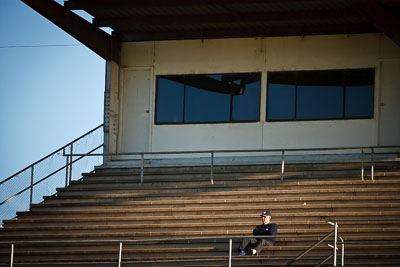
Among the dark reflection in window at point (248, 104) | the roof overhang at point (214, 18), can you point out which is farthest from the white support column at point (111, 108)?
the dark reflection in window at point (248, 104)

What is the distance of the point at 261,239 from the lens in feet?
66.2

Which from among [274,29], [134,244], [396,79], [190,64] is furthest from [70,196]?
[396,79]

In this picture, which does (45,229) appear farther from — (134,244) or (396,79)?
(396,79)

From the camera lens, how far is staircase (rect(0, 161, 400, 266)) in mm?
20500

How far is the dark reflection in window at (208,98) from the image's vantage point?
25.5m

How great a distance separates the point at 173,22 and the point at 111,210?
4.97m

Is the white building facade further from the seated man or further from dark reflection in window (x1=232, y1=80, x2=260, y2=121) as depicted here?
the seated man

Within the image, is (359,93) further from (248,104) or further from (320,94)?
(248,104)

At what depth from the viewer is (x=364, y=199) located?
21.8 meters

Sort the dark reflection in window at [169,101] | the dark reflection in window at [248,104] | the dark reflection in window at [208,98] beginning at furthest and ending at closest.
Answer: the dark reflection in window at [169,101] → the dark reflection in window at [208,98] → the dark reflection in window at [248,104]

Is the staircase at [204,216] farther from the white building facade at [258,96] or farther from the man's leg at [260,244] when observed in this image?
the white building facade at [258,96]

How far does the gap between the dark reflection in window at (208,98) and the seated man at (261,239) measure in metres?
5.28

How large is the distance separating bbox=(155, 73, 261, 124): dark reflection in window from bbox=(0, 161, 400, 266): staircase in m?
1.60

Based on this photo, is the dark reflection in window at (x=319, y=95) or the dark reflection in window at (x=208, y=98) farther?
the dark reflection in window at (x=208, y=98)
